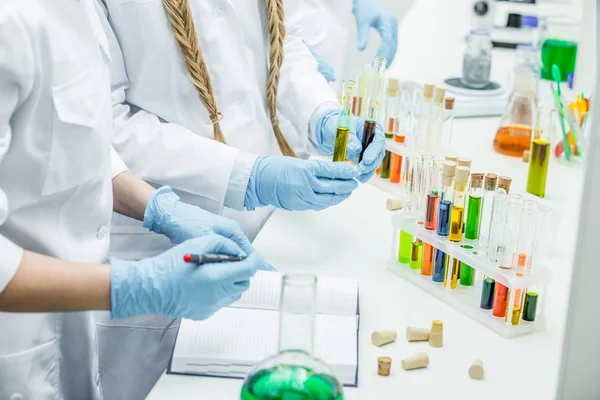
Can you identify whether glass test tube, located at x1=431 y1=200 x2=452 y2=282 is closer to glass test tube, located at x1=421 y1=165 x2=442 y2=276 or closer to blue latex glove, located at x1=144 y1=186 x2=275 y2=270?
glass test tube, located at x1=421 y1=165 x2=442 y2=276

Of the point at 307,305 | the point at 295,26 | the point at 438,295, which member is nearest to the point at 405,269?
the point at 438,295

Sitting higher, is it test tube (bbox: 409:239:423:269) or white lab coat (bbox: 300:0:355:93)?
white lab coat (bbox: 300:0:355:93)

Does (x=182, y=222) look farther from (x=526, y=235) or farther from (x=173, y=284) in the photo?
(x=526, y=235)

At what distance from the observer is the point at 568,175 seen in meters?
2.28

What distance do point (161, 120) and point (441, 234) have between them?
768 millimetres

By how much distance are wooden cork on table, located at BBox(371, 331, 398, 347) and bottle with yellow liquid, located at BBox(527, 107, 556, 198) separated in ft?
2.84

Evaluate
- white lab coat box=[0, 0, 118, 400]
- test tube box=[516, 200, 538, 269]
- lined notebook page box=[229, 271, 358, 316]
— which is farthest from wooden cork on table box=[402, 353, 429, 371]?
white lab coat box=[0, 0, 118, 400]

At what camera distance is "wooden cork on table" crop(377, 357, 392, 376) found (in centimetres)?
132

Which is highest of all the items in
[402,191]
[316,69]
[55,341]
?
[316,69]

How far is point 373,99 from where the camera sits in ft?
6.14

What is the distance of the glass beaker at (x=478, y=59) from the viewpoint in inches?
111

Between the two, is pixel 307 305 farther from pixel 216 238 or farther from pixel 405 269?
pixel 405 269

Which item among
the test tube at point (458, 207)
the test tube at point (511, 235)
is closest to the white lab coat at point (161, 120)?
the test tube at point (458, 207)

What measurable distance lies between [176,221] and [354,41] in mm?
2463
